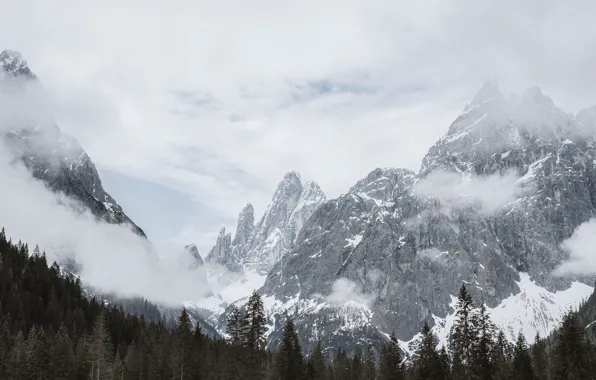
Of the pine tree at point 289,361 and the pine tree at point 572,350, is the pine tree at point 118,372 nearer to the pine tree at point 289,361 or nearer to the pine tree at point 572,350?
the pine tree at point 289,361

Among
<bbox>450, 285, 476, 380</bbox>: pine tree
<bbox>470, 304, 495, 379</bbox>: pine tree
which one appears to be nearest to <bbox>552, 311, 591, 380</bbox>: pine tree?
<bbox>470, 304, 495, 379</bbox>: pine tree

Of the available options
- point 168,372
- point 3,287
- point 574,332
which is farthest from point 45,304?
point 574,332

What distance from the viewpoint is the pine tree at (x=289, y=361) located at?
328 feet

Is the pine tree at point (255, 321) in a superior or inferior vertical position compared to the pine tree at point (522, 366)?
superior

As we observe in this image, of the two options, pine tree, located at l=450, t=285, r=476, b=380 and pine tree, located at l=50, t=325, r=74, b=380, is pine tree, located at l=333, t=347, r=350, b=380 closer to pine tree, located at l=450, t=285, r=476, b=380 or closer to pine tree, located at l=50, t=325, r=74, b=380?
pine tree, located at l=450, t=285, r=476, b=380

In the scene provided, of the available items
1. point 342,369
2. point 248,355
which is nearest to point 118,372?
point 248,355

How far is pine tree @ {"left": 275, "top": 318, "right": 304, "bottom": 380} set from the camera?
10012cm

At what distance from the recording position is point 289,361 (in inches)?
3979

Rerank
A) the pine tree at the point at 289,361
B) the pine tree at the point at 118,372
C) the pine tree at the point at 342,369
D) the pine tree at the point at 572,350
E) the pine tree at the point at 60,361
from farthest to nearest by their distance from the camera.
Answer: the pine tree at the point at 342,369
the pine tree at the point at 118,372
the pine tree at the point at 60,361
the pine tree at the point at 289,361
the pine tree at the point at 572,350

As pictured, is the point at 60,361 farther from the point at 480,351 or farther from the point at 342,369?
the point at 342,369

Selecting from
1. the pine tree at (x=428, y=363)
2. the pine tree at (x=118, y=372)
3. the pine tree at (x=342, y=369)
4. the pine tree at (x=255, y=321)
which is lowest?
the pine tree at (x=428, y=363)

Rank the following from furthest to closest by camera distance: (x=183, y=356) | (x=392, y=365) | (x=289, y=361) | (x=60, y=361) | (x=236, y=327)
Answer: (x=392, y=365), (x=60, y=361), (x=236, y=327), (x=289, y=361), (x=183, y=356)

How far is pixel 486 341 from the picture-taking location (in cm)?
8456

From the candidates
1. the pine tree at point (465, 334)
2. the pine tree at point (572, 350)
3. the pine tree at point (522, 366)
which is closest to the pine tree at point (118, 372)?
the pine tree at point (465, 334)
